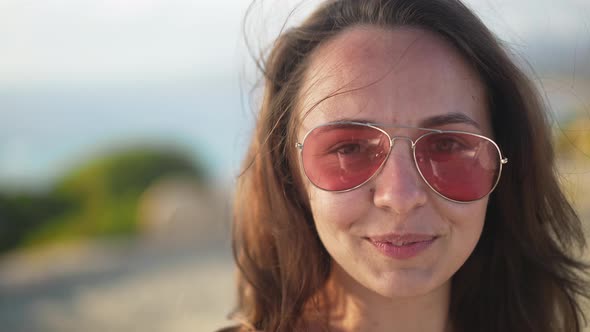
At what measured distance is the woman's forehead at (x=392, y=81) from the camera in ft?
6.78

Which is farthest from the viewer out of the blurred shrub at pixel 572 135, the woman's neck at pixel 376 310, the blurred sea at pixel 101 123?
the blurred sea at pixel 101 123

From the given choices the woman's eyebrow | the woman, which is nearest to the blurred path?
the woman

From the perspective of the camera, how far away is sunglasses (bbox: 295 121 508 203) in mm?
2057

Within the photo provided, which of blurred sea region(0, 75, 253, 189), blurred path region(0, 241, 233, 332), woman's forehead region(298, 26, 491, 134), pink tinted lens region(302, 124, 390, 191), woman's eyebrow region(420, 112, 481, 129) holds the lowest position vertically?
blurred path region(0, 241, 233, 332)

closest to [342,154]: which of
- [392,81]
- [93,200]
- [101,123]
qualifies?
[392,81]

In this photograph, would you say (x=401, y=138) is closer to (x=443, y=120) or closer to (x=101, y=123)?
(x=443, y=120)

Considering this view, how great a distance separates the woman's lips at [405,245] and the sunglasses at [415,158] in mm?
161

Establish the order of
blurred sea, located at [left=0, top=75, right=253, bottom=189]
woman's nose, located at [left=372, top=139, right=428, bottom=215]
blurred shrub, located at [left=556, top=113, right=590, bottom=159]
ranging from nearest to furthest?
1. woman's nose, located at [left=372, top=139, right=428, bottom=215]
2. blurred shrub, located at [left=556, top=113, right=590, bottom=159]
3. blurred sea, located at [left=0, top=75, right=253, bottom=189]

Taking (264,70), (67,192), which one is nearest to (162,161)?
(67,192)

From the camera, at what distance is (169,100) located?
24.2 meters

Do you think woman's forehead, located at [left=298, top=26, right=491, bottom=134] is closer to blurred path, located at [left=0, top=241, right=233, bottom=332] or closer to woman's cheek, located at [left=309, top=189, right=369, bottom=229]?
woman's cheek, located at [left=309, top=189, right=369, bottom=229]

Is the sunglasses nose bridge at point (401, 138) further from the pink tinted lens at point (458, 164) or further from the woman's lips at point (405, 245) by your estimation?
the woman's lips at point (405, 245)

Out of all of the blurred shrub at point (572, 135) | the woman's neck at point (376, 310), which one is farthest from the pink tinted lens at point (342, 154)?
the blurred shrub at point (572, 135)

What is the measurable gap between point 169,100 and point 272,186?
22304mm
